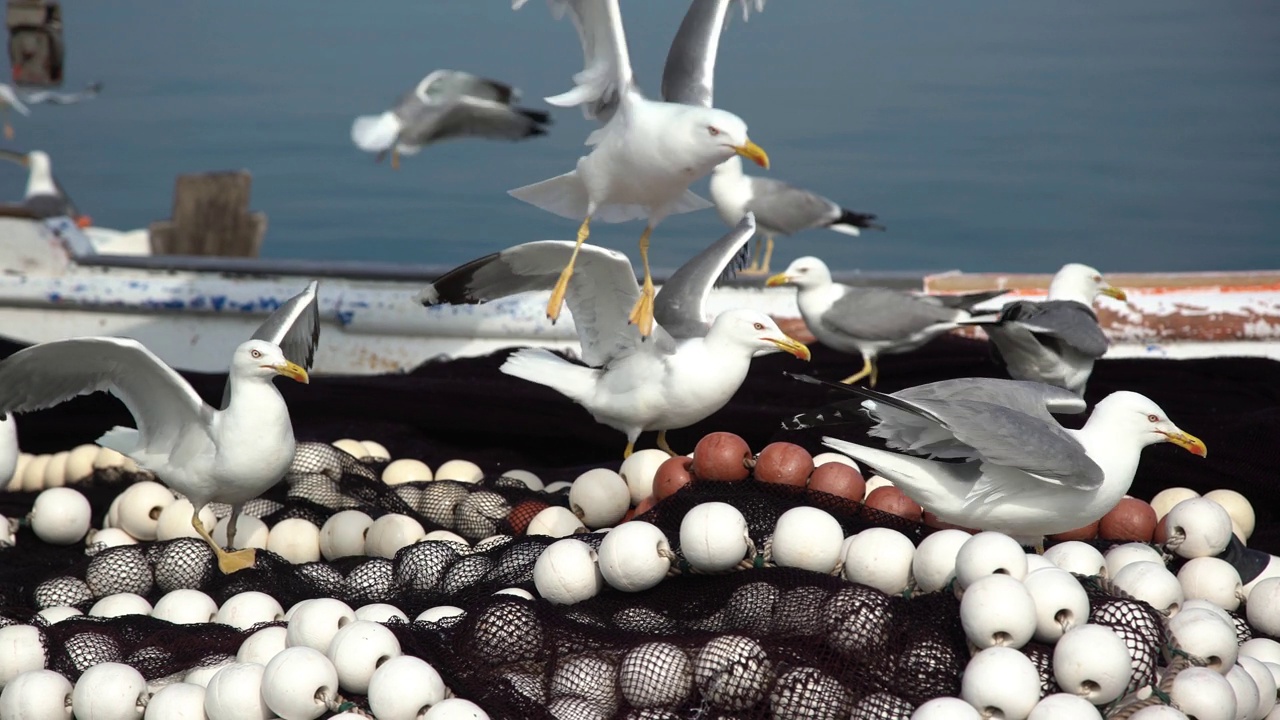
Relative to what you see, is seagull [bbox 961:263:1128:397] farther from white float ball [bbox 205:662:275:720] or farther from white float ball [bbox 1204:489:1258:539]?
white float ball [bbox 205:662:275:720]

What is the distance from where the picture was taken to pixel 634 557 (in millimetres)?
2020

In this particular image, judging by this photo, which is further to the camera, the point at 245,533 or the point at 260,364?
the point at 245,533

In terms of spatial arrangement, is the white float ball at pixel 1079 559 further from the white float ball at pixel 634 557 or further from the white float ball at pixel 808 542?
the white float ball at pixel 634 557

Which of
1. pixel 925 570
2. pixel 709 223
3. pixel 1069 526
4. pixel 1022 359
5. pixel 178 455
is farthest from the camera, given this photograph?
pixel 709 223

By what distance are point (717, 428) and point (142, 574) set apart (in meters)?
1.42

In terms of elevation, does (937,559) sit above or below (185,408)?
above

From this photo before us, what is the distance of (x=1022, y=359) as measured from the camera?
11.0ft

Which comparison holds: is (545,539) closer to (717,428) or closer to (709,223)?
(717,428)

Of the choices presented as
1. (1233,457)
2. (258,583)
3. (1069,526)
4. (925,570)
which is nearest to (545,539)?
(258,583)

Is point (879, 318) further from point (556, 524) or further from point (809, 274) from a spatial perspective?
point (556, 524)

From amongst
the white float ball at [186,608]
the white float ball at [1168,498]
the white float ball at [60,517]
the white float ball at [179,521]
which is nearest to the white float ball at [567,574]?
the white float ball at [186,608]

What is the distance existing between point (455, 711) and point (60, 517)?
5.27 feet

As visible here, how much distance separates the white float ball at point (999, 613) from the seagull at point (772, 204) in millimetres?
4681

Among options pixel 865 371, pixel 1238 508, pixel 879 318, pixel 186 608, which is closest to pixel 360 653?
pixel 186 608
